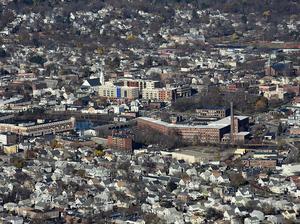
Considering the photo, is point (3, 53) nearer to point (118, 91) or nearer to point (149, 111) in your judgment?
point (118, 91)

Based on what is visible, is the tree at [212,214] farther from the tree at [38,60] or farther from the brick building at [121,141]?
the tree at [38,60]

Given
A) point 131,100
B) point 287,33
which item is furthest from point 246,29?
point 131,100

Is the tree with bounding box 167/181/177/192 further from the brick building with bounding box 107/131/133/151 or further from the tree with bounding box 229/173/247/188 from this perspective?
the brick building with bounding box 107/131/133/151

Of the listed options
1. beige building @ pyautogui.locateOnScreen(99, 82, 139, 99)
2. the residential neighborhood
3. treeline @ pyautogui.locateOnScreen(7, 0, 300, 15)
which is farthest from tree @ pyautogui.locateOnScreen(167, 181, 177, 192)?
treeline @ pyautogui.locateOnScreen(7, 0, 300, 15)

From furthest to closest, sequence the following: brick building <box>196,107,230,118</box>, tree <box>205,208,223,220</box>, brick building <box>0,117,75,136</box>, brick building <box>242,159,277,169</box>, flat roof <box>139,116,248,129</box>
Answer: brick building <box>196,107,230,118</box> < brick building <box>0,117,75,136</box> < flat roof <box>139,116,248,129</box> < brick building <box>242,159,277,169</box> < tree <box>205,208,223,220</box>

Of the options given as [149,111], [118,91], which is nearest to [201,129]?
[149,111]

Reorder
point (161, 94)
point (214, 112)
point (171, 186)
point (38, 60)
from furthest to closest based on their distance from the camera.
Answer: point (38, 60), point (161, 94), point (214, 112), point (171, 186)

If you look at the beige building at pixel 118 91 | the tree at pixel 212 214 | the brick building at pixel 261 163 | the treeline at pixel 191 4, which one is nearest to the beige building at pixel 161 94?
the beige building at pixel 118 91

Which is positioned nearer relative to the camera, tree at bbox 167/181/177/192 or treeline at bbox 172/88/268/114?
tree at bbox 167/181/177/192

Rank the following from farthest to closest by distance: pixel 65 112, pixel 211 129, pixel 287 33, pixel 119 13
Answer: pixel 119 13 → pixel 287 33 → pixel 65 112 → pixel 211 129

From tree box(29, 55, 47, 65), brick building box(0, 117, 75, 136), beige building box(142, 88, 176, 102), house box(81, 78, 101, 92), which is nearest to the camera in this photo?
brick building box(0, 117, 75, 136)

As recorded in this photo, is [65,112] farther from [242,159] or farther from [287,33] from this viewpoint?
[287,33]
